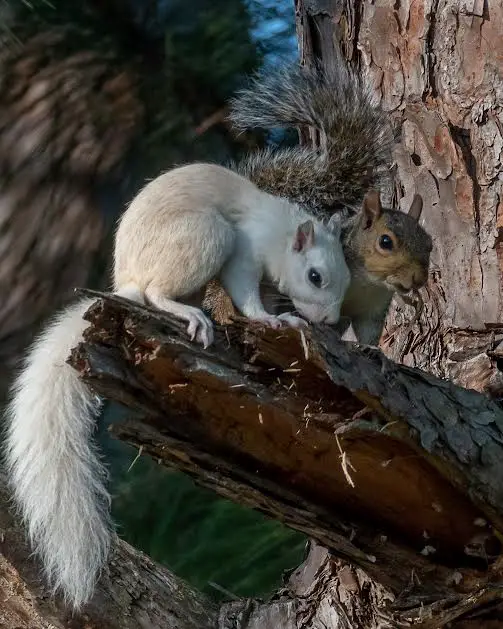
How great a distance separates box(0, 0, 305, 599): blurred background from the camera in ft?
6.20

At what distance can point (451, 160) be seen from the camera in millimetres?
1826

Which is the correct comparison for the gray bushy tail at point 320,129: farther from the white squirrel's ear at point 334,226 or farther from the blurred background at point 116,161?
the blurred background at point 116,161

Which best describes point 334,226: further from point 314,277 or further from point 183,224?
point 183,224

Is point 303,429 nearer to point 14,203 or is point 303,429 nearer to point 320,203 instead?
point 320,203

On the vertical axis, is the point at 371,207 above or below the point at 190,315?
below

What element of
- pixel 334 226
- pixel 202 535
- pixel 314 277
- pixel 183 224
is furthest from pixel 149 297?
pixel 202 535

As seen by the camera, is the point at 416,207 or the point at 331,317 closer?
the point at 331,317

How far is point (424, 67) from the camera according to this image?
1877mm

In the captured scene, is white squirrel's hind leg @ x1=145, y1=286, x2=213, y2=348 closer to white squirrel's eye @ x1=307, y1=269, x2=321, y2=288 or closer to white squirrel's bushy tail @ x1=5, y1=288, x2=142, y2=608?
white squirrel's bushy tail @ x1=5, y1=288, x2=142, y2=608

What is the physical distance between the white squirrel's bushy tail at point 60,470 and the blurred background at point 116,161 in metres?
0.42

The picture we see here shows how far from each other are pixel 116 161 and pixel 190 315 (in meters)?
0.76

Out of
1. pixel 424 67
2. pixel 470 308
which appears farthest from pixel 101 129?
pixel 470 308

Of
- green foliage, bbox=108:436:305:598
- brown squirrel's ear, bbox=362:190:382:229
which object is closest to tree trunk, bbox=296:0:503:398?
brown squirrel's ear, bbox=362:190:382:229

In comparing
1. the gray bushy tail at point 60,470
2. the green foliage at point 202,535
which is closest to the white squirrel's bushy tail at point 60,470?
the gray bushy tail at point 60,470
